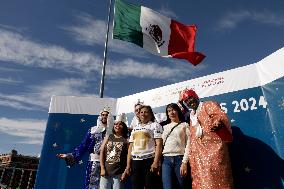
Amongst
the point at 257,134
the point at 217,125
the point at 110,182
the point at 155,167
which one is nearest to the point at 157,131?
the point at 155,167

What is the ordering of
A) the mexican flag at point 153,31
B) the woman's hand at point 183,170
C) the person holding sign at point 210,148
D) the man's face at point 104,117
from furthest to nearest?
the mexican flag at point 153,31, the man's face at point 104,117, the woman's hand at point 183,170, the person holding sign at point 210,148

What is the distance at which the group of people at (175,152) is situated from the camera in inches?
164

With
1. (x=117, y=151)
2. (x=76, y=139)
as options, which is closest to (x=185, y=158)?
(x=117, y=151)

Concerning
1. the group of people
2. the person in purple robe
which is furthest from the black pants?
the person in purple robe

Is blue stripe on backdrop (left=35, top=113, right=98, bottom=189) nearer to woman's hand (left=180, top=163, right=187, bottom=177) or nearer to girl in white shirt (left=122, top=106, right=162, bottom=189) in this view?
girl in white shirt (left=122, top=106, right=162, bottom=189)

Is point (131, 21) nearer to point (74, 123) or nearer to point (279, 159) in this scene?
point (74, 123)

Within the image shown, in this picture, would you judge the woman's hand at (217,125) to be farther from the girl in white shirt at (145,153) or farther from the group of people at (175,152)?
the girl in white shirt at (145,153)

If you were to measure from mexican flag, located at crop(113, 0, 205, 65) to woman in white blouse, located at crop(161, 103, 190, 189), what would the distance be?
3084 millimetres

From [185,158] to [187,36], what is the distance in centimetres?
433

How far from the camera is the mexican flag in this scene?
26.1ft

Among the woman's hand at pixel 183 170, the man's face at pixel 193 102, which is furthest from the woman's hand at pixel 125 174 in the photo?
the man's face at pixel 193 102

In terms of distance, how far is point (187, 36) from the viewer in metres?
8.09

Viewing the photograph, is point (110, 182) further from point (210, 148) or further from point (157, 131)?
point (210, 148)

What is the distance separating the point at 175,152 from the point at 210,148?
0.49 m
